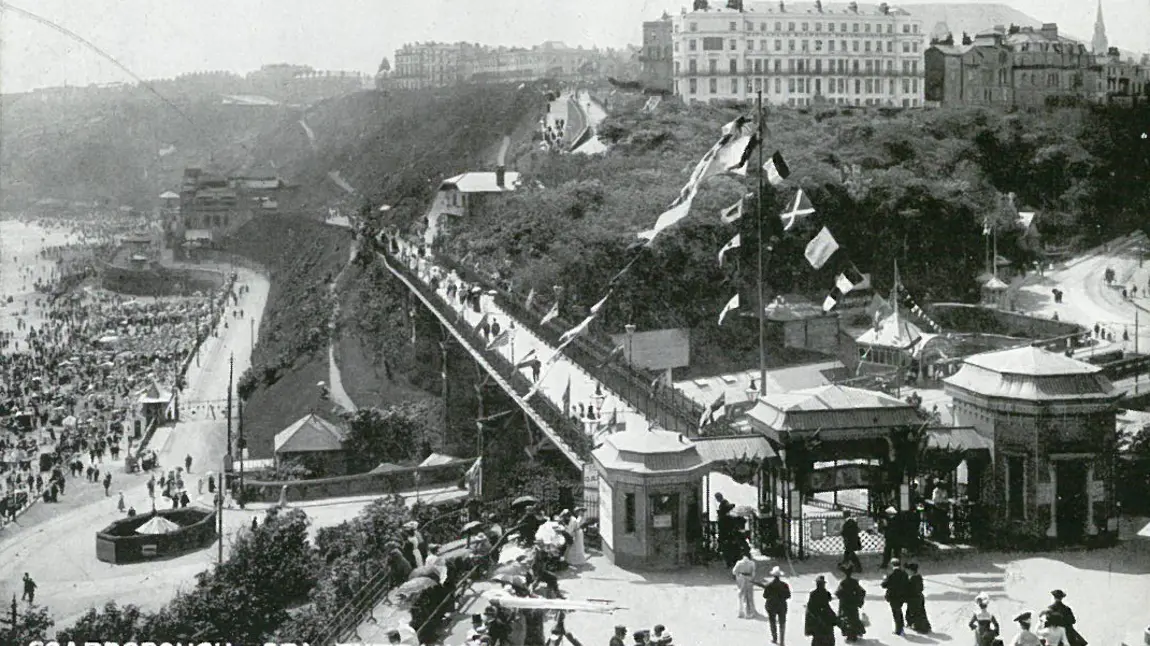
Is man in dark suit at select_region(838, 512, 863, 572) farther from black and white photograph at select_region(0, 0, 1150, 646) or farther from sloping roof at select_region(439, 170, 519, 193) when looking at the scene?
sloping roof at select_region(439, 170, 519, 193)

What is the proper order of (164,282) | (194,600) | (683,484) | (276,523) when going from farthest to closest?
1. (164,282)
2. (276,523)
3. (194,600)
4. (683,484)

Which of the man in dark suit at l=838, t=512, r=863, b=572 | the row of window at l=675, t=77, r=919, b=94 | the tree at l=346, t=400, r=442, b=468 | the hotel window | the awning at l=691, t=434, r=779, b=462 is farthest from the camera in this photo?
the row of window at l=675, t=77, r=919, b=94

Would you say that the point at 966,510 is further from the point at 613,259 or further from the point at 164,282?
the point at 164,282

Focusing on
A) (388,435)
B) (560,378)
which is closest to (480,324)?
(560,378)

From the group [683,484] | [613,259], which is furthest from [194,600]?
[613,259]

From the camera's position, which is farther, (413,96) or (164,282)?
(413,96)

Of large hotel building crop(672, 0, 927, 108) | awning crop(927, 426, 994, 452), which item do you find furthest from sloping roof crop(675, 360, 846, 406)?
large hotel building crop(672, 0, 927, 108)
